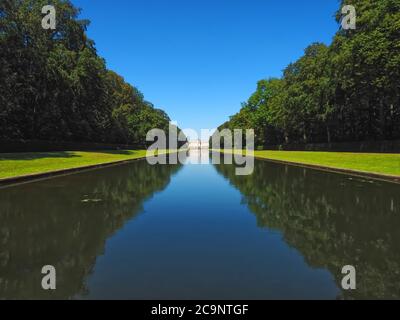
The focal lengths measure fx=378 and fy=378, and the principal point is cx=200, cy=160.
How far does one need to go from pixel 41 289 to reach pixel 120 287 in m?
0.94

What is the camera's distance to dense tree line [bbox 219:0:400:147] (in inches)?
1257

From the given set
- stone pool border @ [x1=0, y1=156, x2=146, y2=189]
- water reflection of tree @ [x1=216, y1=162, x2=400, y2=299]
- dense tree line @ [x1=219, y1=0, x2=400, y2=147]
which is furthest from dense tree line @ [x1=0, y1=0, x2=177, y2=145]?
dense tree line @ [x1=219, y1=0, x2=400, y2=147]

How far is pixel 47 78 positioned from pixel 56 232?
38.3 metres

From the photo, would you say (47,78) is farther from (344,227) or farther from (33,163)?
(344,227)

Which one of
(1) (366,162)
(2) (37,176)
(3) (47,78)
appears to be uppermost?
(3) (47,78)

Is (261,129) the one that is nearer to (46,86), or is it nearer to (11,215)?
(46,86)

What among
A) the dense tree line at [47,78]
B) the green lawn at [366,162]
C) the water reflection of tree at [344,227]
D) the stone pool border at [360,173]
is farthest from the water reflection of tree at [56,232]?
the dense tree line at [47,78]

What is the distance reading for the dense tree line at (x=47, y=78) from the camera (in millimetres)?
34672

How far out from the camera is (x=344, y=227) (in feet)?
25.3

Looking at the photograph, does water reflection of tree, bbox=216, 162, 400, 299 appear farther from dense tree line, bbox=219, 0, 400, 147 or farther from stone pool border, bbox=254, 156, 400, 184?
dense tree line, bbox=219, 0, 400, 147

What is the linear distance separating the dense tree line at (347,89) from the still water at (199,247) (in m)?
24.5

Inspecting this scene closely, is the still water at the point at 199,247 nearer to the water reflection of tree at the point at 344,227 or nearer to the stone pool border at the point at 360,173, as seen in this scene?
the water reflection of tree at the point at 344,227

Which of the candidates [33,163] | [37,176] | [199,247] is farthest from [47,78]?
[199,247]
